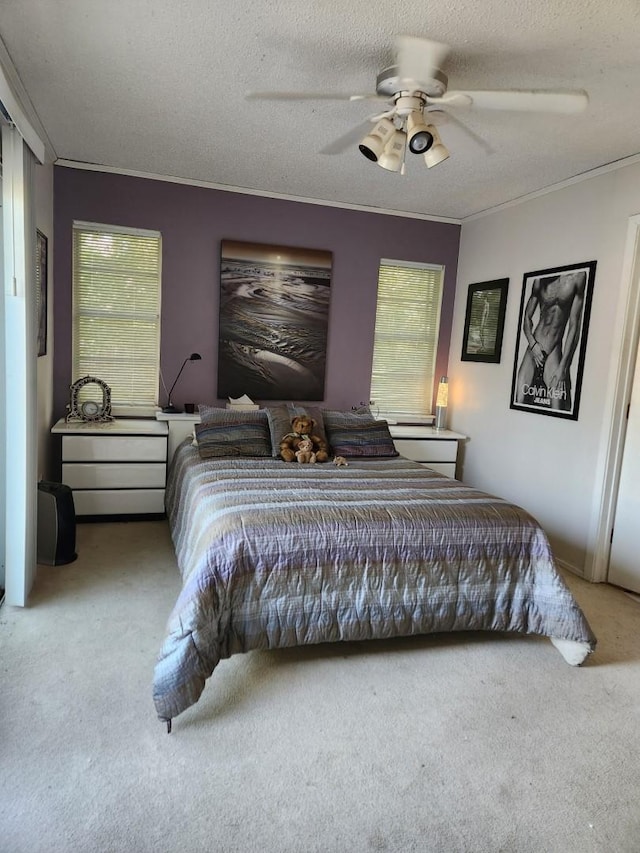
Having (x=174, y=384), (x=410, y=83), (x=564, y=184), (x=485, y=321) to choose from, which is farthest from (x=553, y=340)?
(x=174, y=384)

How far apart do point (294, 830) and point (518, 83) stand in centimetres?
294

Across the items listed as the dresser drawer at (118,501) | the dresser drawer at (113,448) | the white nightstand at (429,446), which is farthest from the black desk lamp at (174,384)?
the white nightstand at (429,446)

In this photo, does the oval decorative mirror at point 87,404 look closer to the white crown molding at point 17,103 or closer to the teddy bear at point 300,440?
the teddy bear at point 300,440

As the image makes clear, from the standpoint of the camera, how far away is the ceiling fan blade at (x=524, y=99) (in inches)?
83.1

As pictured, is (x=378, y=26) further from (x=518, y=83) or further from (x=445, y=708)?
(x=445, y=708)

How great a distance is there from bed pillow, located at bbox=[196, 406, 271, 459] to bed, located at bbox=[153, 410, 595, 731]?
73 cm

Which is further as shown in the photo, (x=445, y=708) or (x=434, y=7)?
(x=445, y=708)

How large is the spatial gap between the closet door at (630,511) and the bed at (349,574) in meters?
A: 1.05

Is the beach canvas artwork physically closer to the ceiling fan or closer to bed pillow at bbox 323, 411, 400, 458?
bed pillow at bbox 323, 411, 400, 458

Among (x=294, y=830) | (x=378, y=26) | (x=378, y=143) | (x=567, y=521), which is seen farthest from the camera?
(x=567, y=521)

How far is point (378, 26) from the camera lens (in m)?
2.09

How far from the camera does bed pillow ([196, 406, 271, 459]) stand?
358cm

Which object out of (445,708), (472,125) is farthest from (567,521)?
(472,125)

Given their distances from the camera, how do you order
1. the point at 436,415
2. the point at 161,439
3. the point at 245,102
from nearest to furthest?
the point at 245,102 < the point at 161,439 < the point at 436,415
